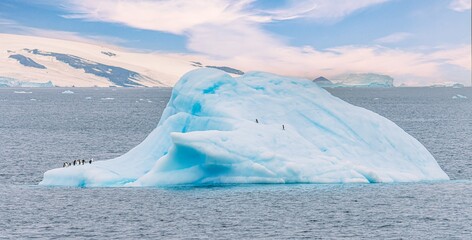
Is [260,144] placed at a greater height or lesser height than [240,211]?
greater

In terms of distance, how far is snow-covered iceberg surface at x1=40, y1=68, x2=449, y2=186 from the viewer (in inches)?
1893

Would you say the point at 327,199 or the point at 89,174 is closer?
the point at 327,199

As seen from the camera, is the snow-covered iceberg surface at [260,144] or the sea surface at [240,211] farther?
the snow-covered iceberg surface at [260,144]

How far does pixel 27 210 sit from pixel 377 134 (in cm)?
2800

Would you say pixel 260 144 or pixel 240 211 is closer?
pixel 240 211

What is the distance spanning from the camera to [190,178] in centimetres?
4897

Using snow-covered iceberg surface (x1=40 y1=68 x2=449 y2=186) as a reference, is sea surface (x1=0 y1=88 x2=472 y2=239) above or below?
below

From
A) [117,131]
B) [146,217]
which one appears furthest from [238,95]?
[117,131]

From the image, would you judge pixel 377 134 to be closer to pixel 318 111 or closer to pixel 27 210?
pixel 318 111

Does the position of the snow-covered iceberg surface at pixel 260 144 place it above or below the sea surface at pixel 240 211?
above

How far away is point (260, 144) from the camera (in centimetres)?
4869

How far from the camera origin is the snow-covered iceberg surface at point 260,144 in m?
48.1

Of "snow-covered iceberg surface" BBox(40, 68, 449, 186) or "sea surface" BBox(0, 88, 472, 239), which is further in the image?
"snow-covered iceberg surface" BBox(40, 68, 449, 186)

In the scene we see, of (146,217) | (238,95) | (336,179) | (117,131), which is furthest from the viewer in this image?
(117,131)
